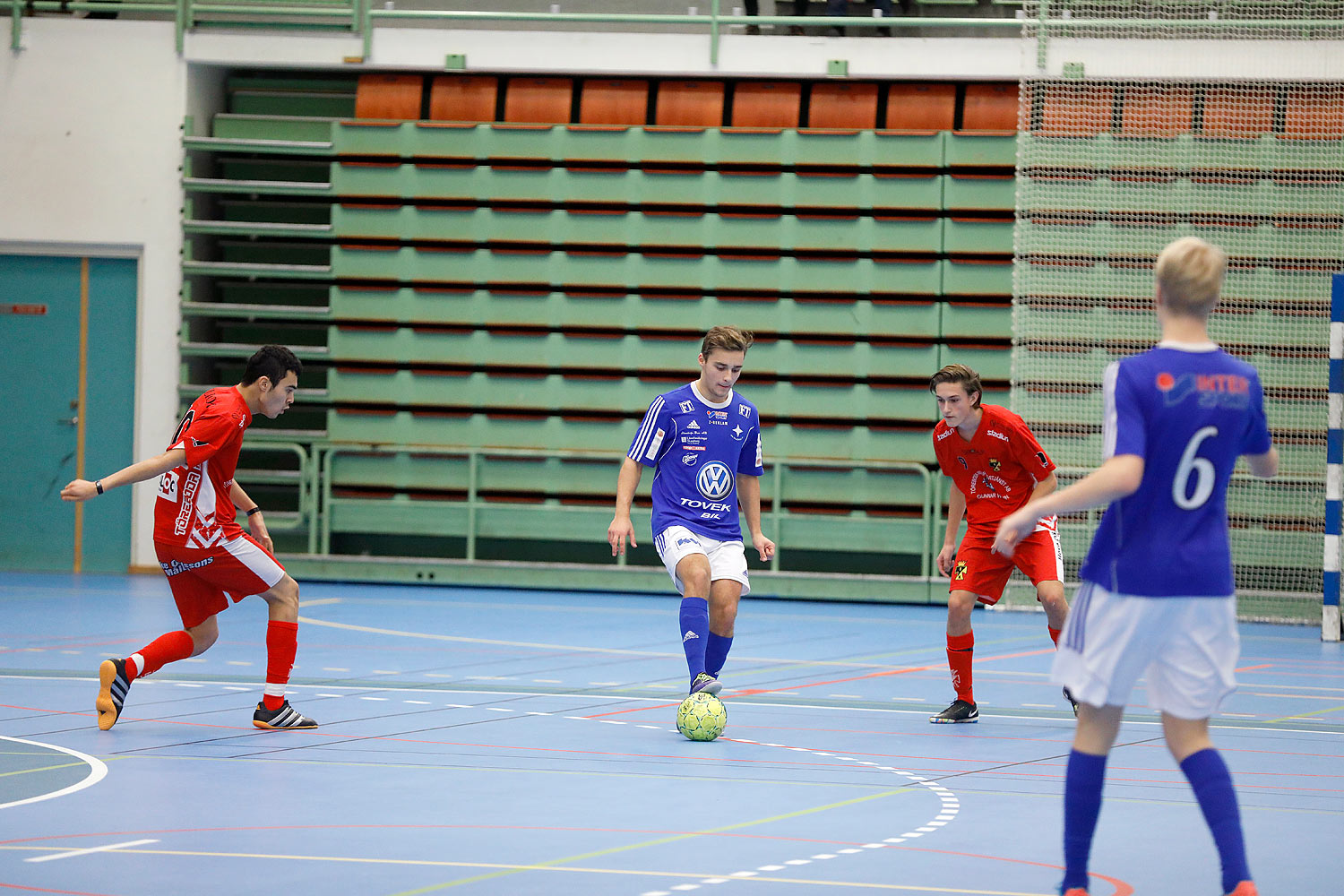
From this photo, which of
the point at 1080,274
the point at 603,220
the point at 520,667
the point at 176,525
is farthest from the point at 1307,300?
the point at 176,525

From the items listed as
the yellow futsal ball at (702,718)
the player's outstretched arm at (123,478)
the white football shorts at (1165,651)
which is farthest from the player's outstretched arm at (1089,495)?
the player's outstretched arm at (123,478)

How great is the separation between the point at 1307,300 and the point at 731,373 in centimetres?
818

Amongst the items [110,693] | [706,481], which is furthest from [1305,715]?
[110,693]

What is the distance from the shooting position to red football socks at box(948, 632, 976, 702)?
308 inches

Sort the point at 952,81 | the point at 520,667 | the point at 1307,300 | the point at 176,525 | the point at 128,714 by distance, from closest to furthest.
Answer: the point at 176,525, the point at 128,714, the point at 520,667, the point at 1307,300, the point at 952,81

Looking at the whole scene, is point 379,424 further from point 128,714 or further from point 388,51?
point 128,714

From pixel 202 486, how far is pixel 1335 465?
9150mm

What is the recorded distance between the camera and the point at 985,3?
1505cm

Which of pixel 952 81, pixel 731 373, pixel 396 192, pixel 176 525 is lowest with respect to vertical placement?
pixel 176 525

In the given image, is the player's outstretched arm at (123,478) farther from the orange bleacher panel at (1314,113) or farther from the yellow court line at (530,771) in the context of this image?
the orange bleacher panel at (1314,113)

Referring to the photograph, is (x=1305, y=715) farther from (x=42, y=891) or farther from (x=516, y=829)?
(x=42, y=891)

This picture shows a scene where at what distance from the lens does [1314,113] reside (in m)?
13.8

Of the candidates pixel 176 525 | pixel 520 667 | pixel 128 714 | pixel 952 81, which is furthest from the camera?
pixel 952 81

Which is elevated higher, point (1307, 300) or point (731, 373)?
point (1307, 300)
